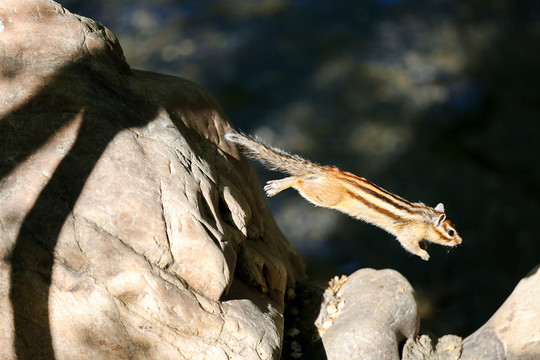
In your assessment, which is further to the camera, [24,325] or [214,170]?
[214,170]

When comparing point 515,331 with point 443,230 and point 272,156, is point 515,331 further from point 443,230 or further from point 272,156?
point 272,156

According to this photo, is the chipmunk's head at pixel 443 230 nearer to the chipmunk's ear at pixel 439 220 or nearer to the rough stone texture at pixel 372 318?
the chipmunk's ear at pixel 439 220

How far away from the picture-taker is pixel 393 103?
30.2 feet

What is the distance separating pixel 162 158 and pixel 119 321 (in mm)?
1021

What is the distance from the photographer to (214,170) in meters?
4.23

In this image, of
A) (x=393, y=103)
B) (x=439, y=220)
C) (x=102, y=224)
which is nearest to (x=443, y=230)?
(x=439, y=220)

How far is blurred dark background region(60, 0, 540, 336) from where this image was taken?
308 inches

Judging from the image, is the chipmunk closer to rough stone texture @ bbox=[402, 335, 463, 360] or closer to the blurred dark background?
rough stone texture @ bbox=[402, 335, 463, 360]

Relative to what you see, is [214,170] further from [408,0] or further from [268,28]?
[408,0]

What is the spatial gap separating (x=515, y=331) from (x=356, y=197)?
5.49 feet

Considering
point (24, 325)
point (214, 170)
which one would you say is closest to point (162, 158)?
point (214, 170)

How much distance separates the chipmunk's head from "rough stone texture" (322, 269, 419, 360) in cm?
83

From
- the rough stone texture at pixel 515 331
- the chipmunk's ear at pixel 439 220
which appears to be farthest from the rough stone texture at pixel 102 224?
the chipmunk's ear at pixel 439 220

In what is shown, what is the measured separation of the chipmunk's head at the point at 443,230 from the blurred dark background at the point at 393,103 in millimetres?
2124
